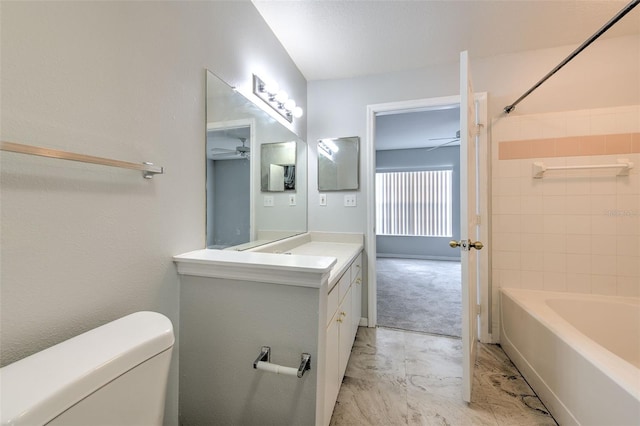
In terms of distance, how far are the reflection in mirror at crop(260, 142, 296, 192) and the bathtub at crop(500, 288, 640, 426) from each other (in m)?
1.93

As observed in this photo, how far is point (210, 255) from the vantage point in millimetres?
1112

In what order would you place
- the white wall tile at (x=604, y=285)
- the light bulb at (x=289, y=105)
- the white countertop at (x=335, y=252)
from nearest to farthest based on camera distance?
the white countertop at (x=335, y=252) → the white wall tile at (x=604, y=285) → the light bulb at (x=289, y=105)

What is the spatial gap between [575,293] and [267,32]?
9.71 ft

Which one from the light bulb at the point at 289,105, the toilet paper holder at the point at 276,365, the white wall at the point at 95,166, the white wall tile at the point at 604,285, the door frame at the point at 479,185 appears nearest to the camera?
the white wall at the point at 95,166

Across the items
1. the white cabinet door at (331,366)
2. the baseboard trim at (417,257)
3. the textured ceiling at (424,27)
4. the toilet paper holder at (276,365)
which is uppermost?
the textured ceiling at (424,27)

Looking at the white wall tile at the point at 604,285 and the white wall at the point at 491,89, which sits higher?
the white wall at the point at 491,89

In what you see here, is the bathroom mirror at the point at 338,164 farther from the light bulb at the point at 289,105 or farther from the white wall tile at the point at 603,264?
the white wall tile at the point at 603,264

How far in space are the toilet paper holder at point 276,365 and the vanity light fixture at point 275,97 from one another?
148 centimetres

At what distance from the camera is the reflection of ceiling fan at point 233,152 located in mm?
1321

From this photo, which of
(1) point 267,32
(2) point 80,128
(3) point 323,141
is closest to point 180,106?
(2) point 80,128

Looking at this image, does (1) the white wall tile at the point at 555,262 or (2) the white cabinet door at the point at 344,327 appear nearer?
(2) the white cabinet door at the point at 344,327

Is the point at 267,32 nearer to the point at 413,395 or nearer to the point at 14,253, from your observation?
the point at 14,253

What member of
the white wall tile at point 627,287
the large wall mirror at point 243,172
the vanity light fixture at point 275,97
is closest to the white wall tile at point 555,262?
the white wall tile at point 627,287

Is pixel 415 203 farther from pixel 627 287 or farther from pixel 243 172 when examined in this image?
pixel 243 172
